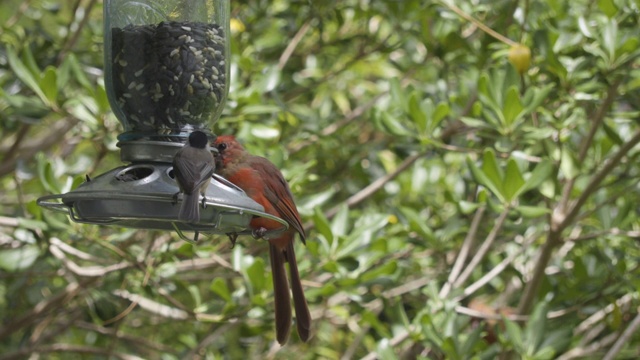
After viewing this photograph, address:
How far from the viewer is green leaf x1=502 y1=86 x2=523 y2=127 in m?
4.14

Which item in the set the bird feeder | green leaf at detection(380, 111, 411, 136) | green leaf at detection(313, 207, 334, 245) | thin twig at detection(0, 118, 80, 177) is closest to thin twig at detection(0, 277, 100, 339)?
thin twig at detection(0, 118, 80, 177)

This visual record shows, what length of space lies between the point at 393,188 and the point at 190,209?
10.1ft

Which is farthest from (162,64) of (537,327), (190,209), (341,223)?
(537,327)

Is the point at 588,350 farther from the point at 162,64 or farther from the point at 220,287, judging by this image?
the point at 162,64

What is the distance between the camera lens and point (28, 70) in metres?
4.29

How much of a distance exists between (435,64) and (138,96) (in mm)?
2745

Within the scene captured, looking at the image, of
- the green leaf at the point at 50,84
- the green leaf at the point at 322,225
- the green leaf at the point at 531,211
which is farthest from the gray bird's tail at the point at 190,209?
the green leaf at the point at 531,211

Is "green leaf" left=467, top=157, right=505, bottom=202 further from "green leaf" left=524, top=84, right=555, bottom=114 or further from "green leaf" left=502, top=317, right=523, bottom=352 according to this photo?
"green leaf" left=502, top=317, right=523, bottom=352

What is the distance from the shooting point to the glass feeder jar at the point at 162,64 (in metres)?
3.36

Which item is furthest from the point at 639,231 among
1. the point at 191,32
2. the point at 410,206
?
the point at 191,32

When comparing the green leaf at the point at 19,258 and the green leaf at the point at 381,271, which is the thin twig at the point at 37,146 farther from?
the green leaf at the point at 381,271

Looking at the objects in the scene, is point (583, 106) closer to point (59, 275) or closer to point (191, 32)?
point (191, 32)

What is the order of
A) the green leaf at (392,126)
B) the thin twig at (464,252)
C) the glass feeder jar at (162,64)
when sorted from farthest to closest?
the thin twig at (464,252)
the green leaf at (392,126)
the glass feeder jar at (162,64)

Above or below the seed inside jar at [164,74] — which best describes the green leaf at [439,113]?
below
